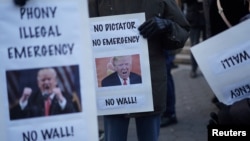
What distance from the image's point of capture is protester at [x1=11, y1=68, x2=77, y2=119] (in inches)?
88.0

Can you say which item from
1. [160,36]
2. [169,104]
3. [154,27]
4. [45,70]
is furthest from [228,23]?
[45,70]

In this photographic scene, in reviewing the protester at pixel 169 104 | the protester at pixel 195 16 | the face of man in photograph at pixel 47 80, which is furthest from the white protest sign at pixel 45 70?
the protester at pixel 195 16

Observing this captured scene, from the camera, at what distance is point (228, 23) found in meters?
4.01

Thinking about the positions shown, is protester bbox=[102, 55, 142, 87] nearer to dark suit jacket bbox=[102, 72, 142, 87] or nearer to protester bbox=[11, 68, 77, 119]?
dark suit jacket bbox=[102, 72, 142, 87]

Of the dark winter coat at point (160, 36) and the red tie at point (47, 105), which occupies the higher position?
the dark winter coat at point (160, 36)

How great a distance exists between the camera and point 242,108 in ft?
9.27

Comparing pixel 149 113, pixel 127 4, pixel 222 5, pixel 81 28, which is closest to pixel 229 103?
pixel 149 113

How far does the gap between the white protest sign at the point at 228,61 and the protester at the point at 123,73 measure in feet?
1.24

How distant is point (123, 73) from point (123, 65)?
0.15ft

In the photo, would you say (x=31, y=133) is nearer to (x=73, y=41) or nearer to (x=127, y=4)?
(x=73, y=41)

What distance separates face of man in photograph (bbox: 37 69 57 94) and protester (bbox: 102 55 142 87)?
0.86 m

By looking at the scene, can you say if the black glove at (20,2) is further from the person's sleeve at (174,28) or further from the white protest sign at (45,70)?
the person's sleeve at (174,28)

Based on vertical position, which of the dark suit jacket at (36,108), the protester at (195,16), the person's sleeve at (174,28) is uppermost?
the protester at (195,16)

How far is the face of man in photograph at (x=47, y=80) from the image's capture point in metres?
2.23
